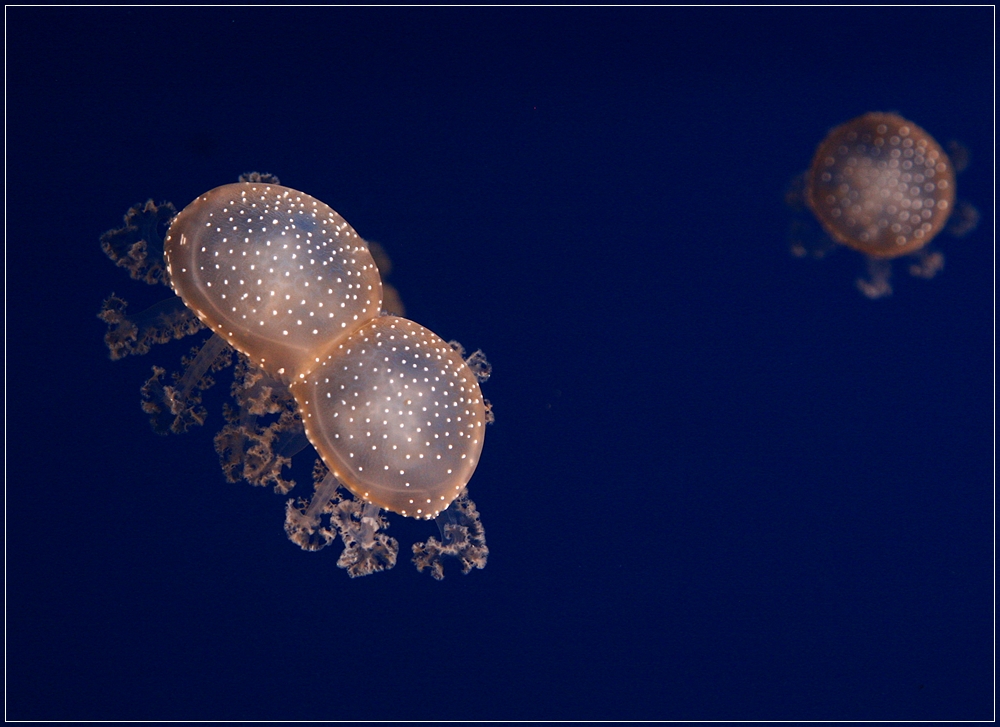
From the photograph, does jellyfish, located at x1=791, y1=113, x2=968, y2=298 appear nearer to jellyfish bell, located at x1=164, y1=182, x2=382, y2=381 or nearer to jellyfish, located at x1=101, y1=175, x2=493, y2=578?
jellyfish, located at x1=101, y1=175, x2=493, y2=578

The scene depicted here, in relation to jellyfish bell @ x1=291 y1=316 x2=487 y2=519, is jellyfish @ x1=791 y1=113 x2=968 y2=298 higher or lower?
higher

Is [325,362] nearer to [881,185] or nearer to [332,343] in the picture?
[332,343]

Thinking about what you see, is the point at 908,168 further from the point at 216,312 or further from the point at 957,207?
the point at 216,312

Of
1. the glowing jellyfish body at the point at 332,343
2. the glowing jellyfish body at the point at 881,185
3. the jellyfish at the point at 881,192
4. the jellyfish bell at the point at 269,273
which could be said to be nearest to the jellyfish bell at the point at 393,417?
the glowing jellyfish body at the point at 332,343

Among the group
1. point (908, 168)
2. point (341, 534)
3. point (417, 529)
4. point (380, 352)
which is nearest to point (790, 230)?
point (908, 168)

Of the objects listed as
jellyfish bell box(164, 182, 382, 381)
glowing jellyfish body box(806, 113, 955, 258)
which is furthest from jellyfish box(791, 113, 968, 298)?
jellyfish bell box(164, 182, 382, 381)

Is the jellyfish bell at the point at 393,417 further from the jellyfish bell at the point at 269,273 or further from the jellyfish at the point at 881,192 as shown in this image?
the jellyfish at the point at 881,192

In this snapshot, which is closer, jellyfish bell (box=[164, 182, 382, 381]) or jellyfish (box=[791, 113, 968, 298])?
jellyfish bell (box=[164, 182, 382, 381])
